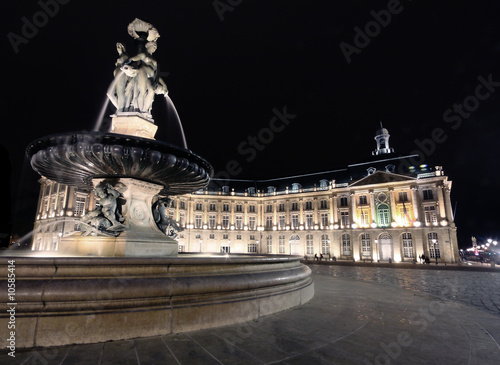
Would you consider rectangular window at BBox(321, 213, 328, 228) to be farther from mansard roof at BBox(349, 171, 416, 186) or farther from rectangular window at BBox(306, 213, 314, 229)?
mansard roof at BBox(349, 171, 416, 186)

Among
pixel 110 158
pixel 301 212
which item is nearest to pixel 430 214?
pixel 301 212

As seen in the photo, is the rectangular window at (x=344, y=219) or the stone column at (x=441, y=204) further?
the rectangular window at (x=344, y=219)

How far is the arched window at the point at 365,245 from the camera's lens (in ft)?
146

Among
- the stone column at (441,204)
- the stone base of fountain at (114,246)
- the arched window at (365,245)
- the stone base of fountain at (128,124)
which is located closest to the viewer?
the stone base of fountain at (114,246)

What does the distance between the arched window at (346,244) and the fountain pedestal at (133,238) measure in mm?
45368

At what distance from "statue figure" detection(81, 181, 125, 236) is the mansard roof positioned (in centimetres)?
4634

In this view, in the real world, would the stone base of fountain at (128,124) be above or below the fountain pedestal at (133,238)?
above

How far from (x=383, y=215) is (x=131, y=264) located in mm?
47651

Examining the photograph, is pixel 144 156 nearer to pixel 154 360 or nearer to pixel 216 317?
pixel 216 317

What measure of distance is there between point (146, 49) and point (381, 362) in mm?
8869

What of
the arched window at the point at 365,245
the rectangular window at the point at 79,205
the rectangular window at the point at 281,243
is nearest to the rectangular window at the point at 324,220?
the arched window at the point at 365,245

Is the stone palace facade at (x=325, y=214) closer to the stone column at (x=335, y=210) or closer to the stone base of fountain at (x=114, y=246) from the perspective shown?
the stone column at (x=335, y=210)

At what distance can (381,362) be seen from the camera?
2.92 m

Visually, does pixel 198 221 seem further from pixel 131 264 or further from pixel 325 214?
pixel 131 264
